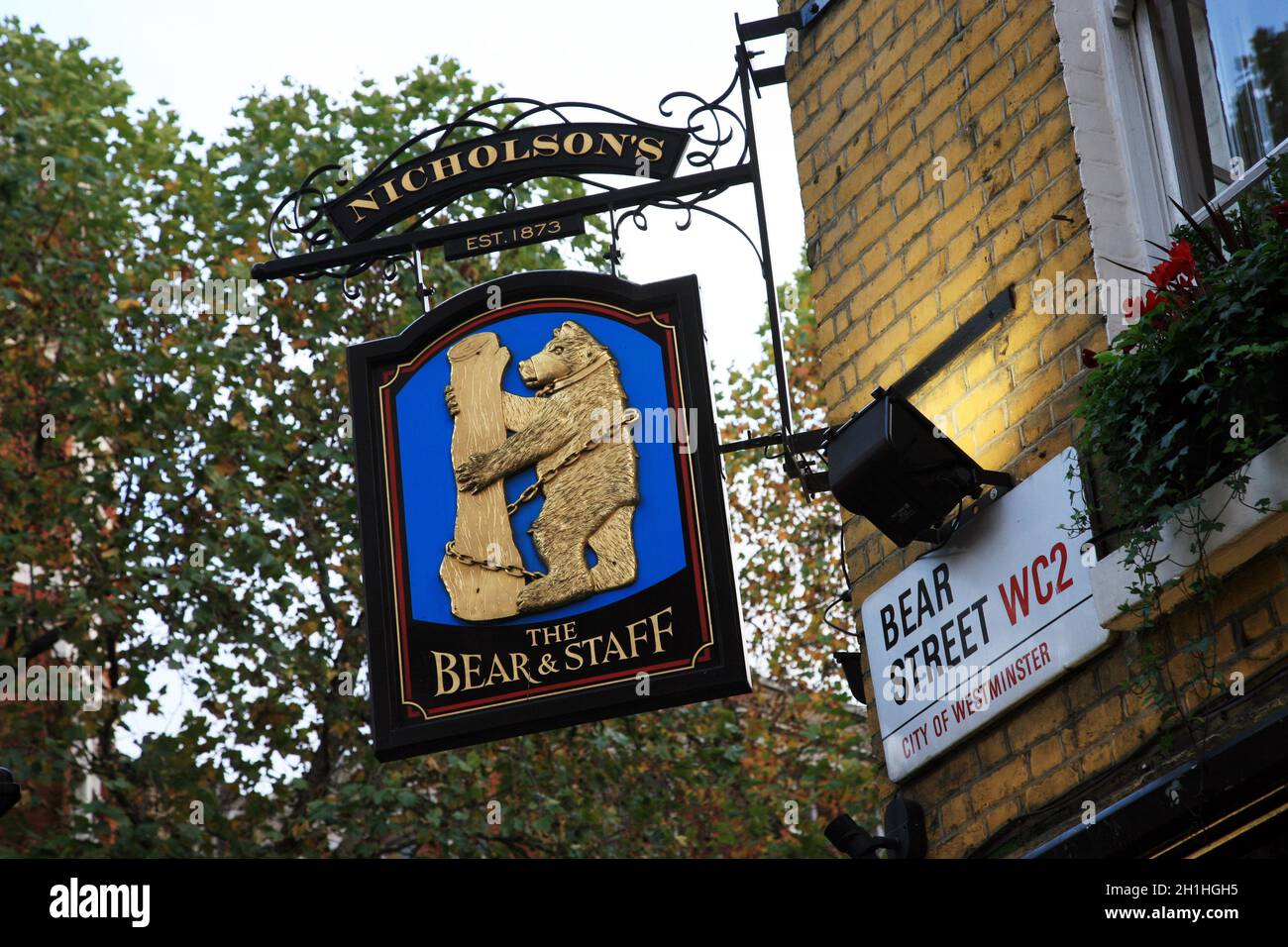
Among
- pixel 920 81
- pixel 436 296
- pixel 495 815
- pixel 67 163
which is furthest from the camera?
pixel 436 296

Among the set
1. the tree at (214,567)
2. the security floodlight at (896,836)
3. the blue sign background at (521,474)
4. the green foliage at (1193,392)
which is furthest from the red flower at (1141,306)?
the tree at (214,567)

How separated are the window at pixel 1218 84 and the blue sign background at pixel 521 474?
182 centimetres

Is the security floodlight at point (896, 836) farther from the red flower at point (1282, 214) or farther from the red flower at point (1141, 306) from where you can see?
the red flower at point (1282, 214)

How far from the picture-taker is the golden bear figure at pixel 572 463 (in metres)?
5.80

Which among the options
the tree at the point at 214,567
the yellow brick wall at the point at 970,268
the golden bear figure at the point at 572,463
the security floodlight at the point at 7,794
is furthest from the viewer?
the tree at the point at 214,567

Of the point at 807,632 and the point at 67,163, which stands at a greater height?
the point at 67,163

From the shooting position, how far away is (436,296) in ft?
57.4

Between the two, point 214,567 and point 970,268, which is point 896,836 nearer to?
point 970,268

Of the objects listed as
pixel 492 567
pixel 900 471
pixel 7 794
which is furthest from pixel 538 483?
pixel 7 794

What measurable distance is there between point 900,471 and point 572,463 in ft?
4.01

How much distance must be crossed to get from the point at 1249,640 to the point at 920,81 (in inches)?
97.2

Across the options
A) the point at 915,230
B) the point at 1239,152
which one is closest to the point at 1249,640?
the point at 1239,152

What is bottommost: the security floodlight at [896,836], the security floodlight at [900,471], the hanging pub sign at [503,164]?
the security floodlight at [896,836]
